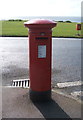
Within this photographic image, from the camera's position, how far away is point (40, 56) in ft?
→ 16.8

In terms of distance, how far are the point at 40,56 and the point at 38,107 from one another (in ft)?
3.33

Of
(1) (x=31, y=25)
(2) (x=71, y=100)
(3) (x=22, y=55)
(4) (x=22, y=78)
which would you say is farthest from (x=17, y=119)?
(3) (x=22, y=55)

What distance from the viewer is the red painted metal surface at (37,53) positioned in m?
4.95

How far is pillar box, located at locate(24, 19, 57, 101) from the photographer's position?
4.97 metres

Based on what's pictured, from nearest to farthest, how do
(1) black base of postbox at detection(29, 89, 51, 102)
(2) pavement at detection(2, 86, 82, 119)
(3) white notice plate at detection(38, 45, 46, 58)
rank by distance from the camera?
(2) pavement at detection(2, 86, 82, 119)
(3) white notice plate at detection(38, 45, 46, 58)
(1) black base of postbox at detection(29, 89, 51, 102)

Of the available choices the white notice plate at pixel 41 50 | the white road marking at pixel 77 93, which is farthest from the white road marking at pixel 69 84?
the white notice plate at pixel 41 50

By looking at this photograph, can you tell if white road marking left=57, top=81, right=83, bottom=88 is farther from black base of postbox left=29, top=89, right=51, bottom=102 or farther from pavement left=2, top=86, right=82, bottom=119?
black base of postbox left=29, top=89, right=51, bottom=102

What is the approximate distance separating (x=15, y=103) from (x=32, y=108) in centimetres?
44

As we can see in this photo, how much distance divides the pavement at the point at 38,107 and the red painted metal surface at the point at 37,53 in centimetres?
35

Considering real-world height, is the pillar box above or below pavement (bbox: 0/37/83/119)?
above

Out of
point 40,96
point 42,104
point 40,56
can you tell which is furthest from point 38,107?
point 40,56

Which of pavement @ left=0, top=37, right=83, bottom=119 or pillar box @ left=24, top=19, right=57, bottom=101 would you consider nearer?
pavement @ left=0, top=37, right=83, bottom=119

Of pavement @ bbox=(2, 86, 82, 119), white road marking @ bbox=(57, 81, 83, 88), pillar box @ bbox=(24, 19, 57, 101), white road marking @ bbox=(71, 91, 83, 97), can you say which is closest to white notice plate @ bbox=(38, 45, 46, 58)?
pillar box @ bbox=(24, 19, 57, 101)

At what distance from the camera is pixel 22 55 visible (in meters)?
11.2
